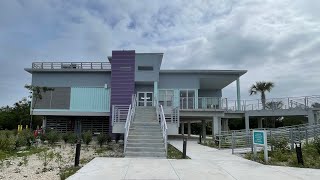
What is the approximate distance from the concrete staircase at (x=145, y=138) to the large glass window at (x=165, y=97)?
7.40m

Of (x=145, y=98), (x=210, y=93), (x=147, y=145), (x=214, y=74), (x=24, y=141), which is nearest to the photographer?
(x=147, y=145)

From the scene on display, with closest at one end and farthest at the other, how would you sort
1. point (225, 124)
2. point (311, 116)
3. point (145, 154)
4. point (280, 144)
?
1. point (145, 154)
2. point (280, 144)
3. point (311, 116)
4. point (225, 124)

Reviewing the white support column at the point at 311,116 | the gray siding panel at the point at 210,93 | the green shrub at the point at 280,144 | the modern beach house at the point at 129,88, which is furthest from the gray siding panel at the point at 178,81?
the green shrub at the point at 280,144

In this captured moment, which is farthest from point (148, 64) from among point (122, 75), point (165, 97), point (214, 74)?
point (214, 74)

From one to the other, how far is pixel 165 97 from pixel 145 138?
12.6 metres

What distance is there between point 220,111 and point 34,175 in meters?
19.0

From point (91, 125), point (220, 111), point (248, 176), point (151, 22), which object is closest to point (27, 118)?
point (91, 125)

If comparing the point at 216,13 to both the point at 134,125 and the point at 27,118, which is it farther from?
the point at 27,118

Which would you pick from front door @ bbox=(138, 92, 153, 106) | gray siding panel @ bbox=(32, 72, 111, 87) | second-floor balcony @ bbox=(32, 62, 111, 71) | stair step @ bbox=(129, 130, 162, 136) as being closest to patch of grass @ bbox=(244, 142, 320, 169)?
stair step @ bbox=(129, 130, 162, 136)

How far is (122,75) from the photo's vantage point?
1107 inches

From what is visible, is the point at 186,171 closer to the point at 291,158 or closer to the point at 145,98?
the point at 291,158

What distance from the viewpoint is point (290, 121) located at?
41.6 metres

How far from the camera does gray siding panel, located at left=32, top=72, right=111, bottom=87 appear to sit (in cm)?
2928

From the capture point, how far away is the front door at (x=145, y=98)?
29.0 metres
